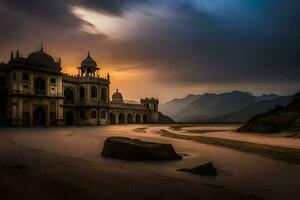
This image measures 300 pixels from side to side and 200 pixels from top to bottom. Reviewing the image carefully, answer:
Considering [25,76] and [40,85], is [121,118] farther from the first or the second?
[25,76]

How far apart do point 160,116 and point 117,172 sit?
87180mm

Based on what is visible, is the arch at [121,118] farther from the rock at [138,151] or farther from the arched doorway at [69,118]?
the rock at [138,151]

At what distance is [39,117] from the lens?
52.4 m

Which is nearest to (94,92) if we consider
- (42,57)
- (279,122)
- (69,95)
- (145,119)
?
(69,95)

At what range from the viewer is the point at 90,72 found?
7181 centimetres

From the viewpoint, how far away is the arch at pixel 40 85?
5243 cm

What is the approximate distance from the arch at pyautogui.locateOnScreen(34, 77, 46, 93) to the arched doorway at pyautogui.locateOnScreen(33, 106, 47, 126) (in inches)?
134

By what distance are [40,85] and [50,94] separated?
256cm

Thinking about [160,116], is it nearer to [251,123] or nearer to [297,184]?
[251,123]

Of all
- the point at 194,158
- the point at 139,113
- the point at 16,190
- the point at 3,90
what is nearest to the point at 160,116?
the point at 139,113

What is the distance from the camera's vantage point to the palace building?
4891cm

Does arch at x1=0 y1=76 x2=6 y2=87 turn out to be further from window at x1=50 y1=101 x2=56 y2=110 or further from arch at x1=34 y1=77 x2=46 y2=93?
window at x1=50 y1=101 x2=56 y2=110

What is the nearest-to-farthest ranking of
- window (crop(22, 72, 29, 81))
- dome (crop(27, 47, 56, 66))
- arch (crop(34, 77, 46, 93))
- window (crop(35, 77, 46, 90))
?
window (crop(22, 72, 29, 81)) → arch (crop(34, 77, 46, 93)) → window (crop(35, 77, 46, 90)) → dome (crop(27, 47, 56, 66))

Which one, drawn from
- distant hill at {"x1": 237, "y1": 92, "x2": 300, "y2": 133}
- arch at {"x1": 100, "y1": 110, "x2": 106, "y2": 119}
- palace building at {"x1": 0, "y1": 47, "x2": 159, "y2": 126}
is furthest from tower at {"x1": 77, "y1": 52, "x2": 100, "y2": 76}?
distant hill at {"x1": 237, "y1": 92, "x2": 300, "y2": 133}
